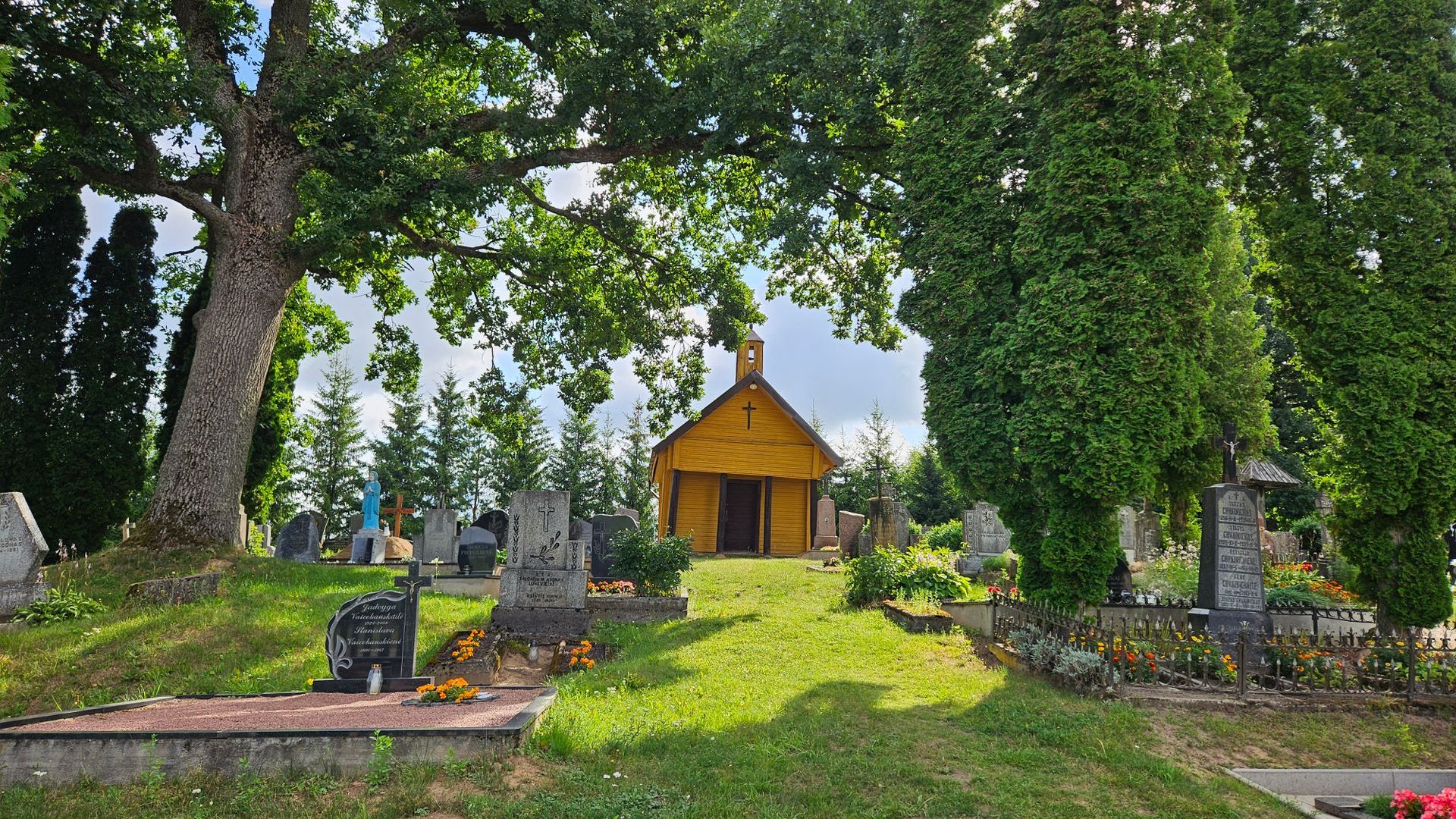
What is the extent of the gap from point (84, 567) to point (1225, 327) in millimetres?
17128

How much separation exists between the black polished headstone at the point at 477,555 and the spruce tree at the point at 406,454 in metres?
26.3

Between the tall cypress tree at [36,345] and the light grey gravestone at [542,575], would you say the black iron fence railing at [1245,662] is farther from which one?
the tall cypress tree at [36,345]

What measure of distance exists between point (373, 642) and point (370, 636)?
0.22 ft

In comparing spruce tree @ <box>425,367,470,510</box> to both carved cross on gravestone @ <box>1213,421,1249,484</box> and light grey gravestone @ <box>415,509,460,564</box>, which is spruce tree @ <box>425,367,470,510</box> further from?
carved cross on gravestone @ <box>1213,421,1249,484</box>

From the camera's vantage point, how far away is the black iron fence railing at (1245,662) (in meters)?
7.89

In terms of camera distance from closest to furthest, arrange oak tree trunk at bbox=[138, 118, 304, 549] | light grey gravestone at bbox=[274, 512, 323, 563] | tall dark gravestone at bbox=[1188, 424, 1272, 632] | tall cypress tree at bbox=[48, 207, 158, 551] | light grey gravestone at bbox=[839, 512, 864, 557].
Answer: tall dark gravestone at bbox=[1188, 424, 1272, 632] → oak tree trunk at bbox=[138, 118, 304, 549] → tall cypress tree at bbox=[48, 207, 158, 551] → light grey gravestone at bbox=[274, 512, 323, 563] → light grey gravestone at bbox=[839, 512, 864, 557]

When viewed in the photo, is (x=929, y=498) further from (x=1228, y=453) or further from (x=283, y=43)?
(x=283, y=43)

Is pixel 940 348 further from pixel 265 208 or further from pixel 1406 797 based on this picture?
pixel 265 208

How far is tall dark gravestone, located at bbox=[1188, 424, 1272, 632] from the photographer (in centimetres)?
933

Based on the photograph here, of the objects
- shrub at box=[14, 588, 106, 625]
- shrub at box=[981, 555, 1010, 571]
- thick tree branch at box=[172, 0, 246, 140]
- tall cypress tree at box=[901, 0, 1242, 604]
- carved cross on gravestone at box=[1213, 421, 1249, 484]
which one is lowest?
shrub at box=[14, 588, 106, 625]

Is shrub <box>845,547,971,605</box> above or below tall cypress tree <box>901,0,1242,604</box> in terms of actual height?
below

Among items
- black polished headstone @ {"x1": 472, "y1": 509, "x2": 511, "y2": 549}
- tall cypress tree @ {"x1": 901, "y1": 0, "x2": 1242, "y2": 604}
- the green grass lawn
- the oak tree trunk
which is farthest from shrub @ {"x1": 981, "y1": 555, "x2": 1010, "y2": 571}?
the oak tree trunk

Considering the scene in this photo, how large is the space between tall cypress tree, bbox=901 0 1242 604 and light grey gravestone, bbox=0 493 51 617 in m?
11.7

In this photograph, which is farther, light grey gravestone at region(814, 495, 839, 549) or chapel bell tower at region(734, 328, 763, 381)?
chapel bell tower at region(734, 328, 763, 381)
